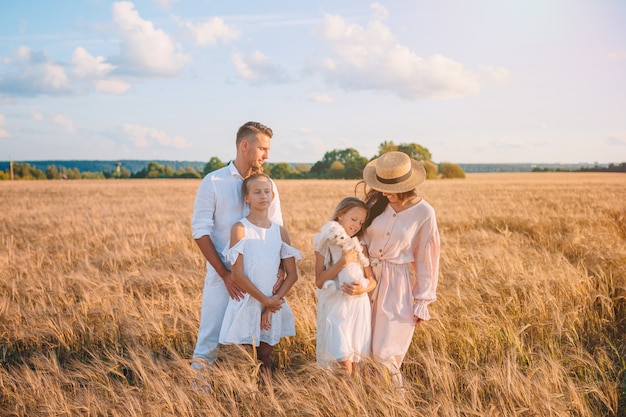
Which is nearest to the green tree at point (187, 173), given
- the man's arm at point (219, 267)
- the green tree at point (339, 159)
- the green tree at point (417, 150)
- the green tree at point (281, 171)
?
the green tree at point (281, 171)

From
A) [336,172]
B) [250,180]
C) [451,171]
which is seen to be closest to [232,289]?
[250,180]

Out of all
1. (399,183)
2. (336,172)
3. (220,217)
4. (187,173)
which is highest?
(336,172)

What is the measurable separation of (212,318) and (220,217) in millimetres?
725

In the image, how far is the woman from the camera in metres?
3.09

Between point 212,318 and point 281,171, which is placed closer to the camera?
point 212,318

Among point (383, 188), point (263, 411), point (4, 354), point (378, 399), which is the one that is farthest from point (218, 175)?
point (4, 354)

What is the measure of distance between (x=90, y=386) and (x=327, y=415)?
67.0 inches

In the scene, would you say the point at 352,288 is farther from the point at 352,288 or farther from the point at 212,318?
the point at 212,318

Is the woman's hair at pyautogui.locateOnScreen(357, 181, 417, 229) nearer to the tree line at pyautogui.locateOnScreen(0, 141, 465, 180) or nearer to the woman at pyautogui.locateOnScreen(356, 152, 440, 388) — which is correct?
the woman at pyautogui.locateOnScreen(356, 152, 440, 388)

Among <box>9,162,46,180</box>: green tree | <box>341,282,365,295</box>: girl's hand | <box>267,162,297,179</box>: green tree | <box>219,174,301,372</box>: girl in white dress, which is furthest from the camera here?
<box>9,162,46,180</box>: green tree

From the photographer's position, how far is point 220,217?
3.26 meters

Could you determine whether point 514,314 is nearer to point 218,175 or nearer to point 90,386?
point 218,175

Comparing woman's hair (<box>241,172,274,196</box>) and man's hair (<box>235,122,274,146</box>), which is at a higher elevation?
man's hair (<box>235,122,274,146</box>)

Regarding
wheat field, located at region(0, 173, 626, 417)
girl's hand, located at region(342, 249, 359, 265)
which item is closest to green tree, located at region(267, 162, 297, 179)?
wheat field, located at region(0, 173, 626, 417)
